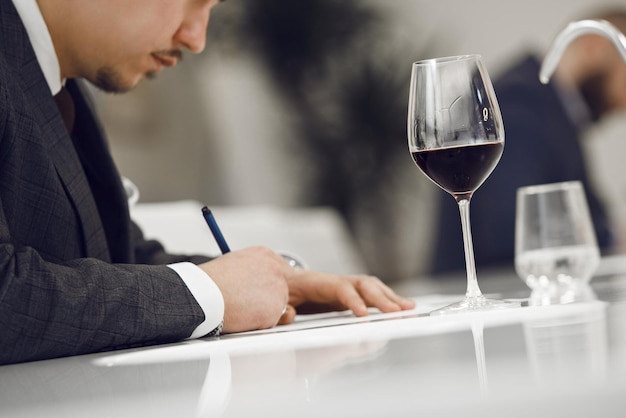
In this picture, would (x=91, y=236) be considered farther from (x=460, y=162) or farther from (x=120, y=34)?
(x=460, y=162)

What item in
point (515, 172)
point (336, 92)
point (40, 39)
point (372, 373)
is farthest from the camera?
point (336, 92)

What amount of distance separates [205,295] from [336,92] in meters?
5.36

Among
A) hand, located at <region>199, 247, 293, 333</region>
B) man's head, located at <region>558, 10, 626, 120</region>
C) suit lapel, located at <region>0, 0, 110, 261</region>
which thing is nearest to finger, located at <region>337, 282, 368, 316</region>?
hand, located at <region>199, 247, 293, 333</region>

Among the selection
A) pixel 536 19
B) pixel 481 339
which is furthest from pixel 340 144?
pixel 481 339

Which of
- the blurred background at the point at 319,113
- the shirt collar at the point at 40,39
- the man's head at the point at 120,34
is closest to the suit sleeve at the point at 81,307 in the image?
the shirt collar at the point at 40,39

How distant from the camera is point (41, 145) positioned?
1317 mm

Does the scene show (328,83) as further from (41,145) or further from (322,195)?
(41,145)

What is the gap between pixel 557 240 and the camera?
4.87ft

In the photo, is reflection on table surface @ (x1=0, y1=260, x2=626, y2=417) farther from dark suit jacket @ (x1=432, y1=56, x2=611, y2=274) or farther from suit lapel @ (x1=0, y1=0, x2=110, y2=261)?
dark suit jacket @ (x1=432, y1=56, x2=611, y2=274)

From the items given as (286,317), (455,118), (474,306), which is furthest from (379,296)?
(455,118)

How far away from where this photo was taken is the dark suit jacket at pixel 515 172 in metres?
3.19

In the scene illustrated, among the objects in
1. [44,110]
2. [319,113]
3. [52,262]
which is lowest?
[52,262]

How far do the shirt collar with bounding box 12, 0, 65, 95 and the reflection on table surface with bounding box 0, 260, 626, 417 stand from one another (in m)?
0.71

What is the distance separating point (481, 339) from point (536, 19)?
6647 millimetres
